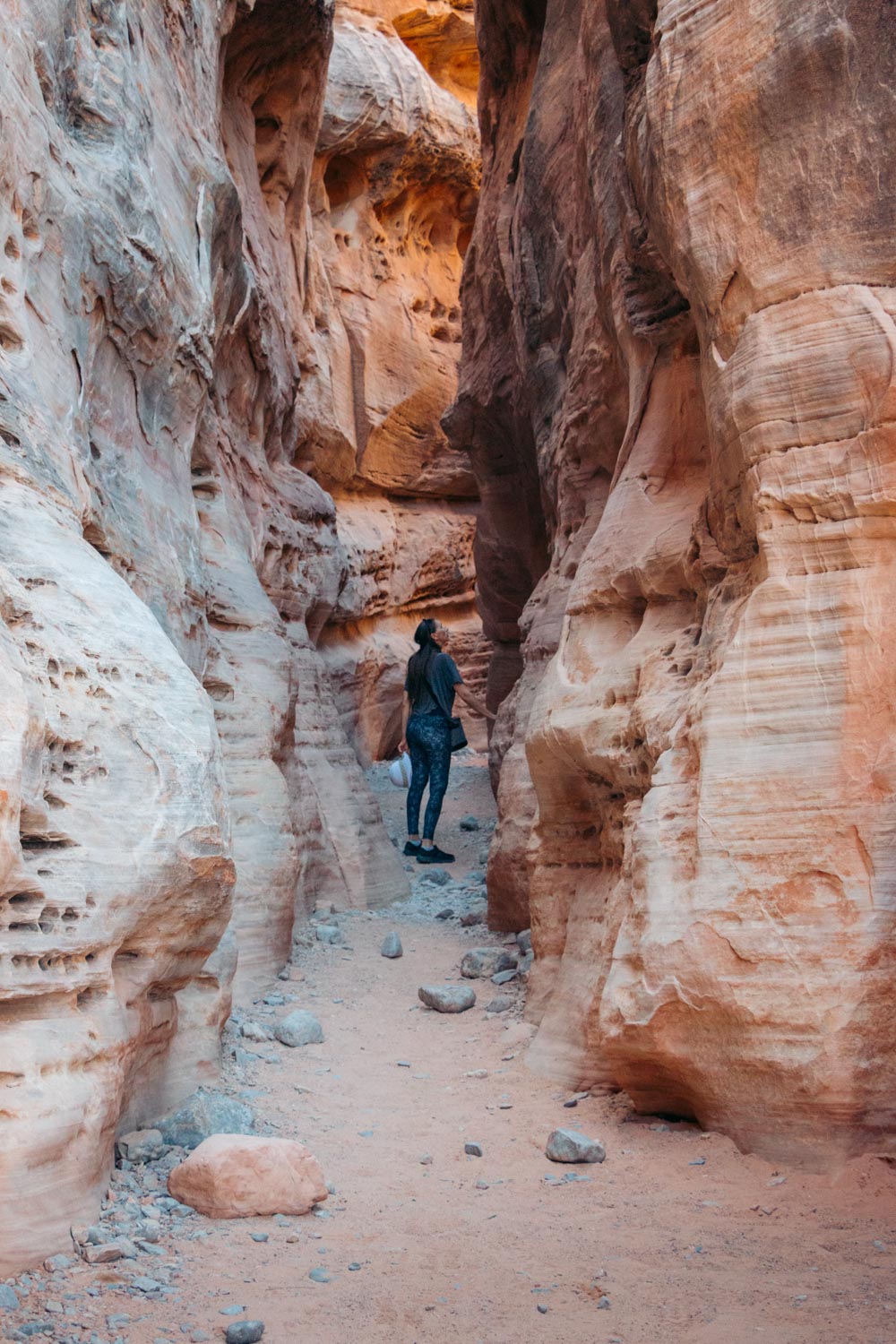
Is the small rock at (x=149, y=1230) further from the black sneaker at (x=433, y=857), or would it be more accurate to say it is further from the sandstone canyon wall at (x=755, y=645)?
the black sneaker at (x=433, y=857)

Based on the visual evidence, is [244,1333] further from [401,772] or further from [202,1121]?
[401,772]

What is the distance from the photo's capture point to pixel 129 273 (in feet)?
19.7

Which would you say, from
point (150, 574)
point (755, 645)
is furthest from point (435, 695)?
point (755, 645)

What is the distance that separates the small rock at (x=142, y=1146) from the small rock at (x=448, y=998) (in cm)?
237

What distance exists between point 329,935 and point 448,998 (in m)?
1.72

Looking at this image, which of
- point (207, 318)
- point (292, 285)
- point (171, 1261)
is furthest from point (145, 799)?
point (292, 285)

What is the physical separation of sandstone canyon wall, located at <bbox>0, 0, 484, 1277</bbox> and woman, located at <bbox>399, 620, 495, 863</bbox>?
99 cm

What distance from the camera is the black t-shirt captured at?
10438 millimetres

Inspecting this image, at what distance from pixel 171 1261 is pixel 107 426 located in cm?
425

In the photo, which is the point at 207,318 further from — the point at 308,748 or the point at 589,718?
the point at 589,718

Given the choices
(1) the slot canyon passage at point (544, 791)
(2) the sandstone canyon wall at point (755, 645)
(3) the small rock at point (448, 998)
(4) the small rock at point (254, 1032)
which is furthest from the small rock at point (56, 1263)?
(3) the small rock at point (448, 998)

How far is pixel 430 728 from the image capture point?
10477 millimetres

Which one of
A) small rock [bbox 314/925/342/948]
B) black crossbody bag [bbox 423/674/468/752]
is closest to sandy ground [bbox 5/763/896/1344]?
small rock [bbox 314/925/342/948]

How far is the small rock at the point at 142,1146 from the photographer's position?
3.57m
